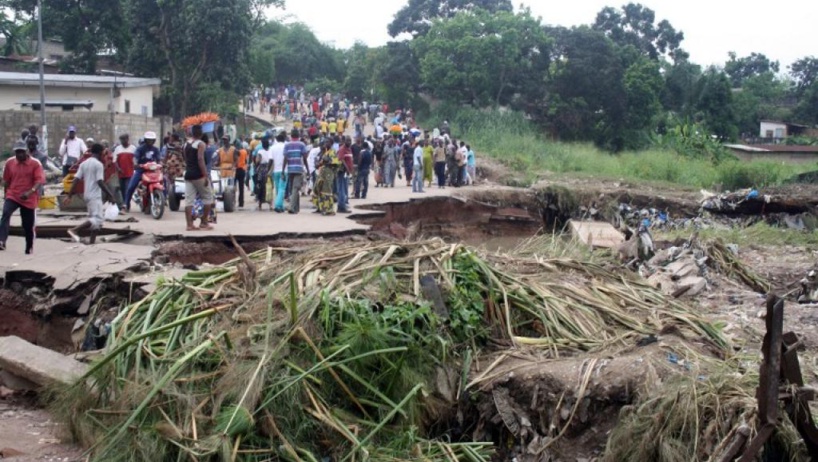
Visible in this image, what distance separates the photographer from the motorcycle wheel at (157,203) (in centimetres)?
1278

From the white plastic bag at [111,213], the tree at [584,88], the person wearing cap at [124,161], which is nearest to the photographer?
the white plastic bag at [111,213]

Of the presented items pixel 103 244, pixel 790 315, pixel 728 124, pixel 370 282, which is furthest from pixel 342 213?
pixel 728 124

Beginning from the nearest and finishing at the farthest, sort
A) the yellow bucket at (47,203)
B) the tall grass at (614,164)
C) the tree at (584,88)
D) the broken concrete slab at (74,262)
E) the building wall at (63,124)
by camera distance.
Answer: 1. the broken concrete slab at (74,262)
2. the yellow bucket at (47,203)
3. the building wall at (63,124)
4. the tall grass at (614,164)
5. the tree at (584,88)

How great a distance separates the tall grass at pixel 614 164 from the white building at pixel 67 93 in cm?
1194

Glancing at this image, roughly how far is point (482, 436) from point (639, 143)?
3327 centimetres

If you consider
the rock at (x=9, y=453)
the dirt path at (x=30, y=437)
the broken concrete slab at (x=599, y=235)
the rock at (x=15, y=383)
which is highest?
the broken concrete slab at (x=599, y=235)

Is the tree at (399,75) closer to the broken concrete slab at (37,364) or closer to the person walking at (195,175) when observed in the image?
the person walking at (195,175)

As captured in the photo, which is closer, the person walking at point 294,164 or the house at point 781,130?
the person walking at point 294,164

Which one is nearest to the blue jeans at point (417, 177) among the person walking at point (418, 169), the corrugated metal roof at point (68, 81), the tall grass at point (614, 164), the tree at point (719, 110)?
the person walking at point (418, 169)

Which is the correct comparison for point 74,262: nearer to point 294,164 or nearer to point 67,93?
point 294,164

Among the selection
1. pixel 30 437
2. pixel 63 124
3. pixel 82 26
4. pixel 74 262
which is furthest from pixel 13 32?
pixel 30 437

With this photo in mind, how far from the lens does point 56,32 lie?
3212 centimetres

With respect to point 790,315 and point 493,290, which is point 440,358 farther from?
point 790,315

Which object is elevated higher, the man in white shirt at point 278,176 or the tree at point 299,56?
the tree at point 299,56
